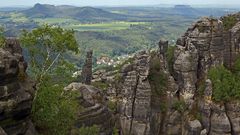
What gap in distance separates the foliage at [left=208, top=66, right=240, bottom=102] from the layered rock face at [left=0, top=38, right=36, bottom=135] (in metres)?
33.3

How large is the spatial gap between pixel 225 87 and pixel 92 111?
19970 millimetres

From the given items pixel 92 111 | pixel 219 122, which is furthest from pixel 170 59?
pixel 92 111

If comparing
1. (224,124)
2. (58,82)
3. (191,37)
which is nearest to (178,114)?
(224,124)

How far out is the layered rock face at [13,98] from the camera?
2473 cm

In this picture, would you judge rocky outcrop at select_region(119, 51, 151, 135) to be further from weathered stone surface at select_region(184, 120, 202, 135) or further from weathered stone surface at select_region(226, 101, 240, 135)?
weathered stone surface at select_region(226, 101, 240, 135)

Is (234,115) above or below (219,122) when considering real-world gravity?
above

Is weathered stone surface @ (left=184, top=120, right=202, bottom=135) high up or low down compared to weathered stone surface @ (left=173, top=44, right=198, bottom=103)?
down

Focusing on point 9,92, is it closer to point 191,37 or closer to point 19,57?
point 19,57

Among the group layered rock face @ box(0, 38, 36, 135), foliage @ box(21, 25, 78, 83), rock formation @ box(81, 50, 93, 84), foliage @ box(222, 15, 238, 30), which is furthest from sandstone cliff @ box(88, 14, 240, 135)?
layered rock face @ box(0, 38, 36, 135)

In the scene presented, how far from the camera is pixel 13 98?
25.4 meters

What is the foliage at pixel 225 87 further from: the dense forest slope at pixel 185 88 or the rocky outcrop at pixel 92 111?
the rocky outcrop at pixel 92 111

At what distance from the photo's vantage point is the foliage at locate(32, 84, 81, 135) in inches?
1190

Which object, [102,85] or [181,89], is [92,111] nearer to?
[102,85]

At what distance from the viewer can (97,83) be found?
63312 mm
